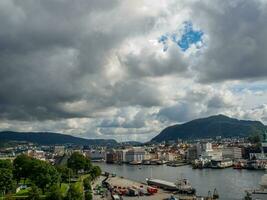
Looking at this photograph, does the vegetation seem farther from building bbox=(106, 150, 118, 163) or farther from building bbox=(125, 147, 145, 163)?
building bbox=(106, 150, 118, 163)

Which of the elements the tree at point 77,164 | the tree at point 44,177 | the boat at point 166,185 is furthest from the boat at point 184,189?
the tree at point 77,164

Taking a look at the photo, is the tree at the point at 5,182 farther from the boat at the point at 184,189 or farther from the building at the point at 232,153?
the building at the point at 232,153

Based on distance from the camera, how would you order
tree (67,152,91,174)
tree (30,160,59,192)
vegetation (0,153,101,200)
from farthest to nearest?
tree (67,152,91,174), tree (30,160,59,192), vegetation (0,153,101,200)

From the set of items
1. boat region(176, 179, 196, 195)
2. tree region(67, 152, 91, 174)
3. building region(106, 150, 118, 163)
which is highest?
building region(106, 150, 118, 163)

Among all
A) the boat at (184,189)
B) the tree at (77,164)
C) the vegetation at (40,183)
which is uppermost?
the tree at (77,164)

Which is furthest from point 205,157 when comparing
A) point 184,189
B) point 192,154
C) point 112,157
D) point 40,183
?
point 40,183

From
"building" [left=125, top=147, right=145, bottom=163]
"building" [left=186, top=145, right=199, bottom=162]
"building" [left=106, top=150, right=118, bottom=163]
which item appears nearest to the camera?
"building" [left=186, top=145, right=199, bottom=162]

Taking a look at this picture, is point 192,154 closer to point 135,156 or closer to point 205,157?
point 205,157

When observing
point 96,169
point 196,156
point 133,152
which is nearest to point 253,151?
point 196,156

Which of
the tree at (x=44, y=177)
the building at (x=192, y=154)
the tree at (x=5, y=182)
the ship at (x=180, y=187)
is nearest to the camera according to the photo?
the tree at (x=5, y=182)

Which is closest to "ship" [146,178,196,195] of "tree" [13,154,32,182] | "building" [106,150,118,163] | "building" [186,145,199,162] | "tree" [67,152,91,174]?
→ "tree" [13,154,32,182]

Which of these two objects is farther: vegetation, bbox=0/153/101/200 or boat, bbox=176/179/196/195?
boat, bbox=176/179/196/195
